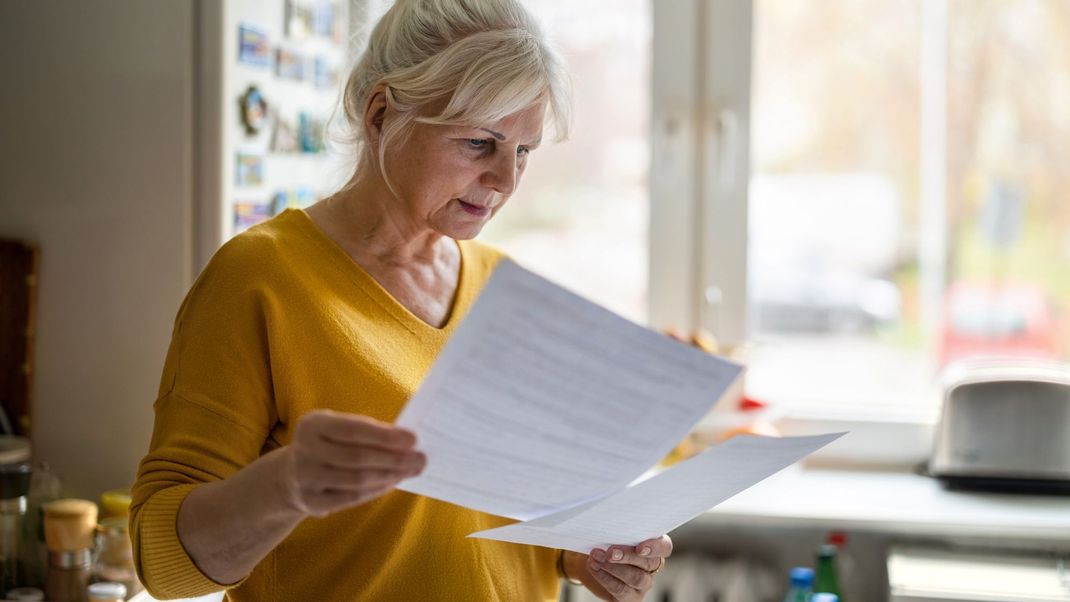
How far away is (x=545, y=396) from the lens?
2.46 feet

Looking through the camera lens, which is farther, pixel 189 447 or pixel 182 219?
pixel 182 219

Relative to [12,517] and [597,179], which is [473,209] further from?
[597,179]

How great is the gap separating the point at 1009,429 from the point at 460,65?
1260 mm

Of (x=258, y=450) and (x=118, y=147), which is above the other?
(x=118, y=147)

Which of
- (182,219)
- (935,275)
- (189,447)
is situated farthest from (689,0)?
(189,447)

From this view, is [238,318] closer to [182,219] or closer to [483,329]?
[483,329]

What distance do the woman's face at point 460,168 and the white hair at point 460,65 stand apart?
14mm

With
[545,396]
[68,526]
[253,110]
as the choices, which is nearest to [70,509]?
[68,526]

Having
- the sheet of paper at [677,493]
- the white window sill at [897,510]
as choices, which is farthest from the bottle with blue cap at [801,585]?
the sheet of paper at [677,493]

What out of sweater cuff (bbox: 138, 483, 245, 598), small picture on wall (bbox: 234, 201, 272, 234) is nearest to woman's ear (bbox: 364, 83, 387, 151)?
sweater cuff (bbox: 138, 483, 245, 598)

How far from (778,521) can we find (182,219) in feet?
3.39

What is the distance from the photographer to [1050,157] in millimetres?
1995

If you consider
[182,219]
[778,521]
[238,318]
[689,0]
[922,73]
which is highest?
[689,0]

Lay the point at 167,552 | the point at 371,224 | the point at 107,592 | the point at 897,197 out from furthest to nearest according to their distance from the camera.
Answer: the point at 897,197, the point at 107,592, the point at 371,224, the point at 167,552
